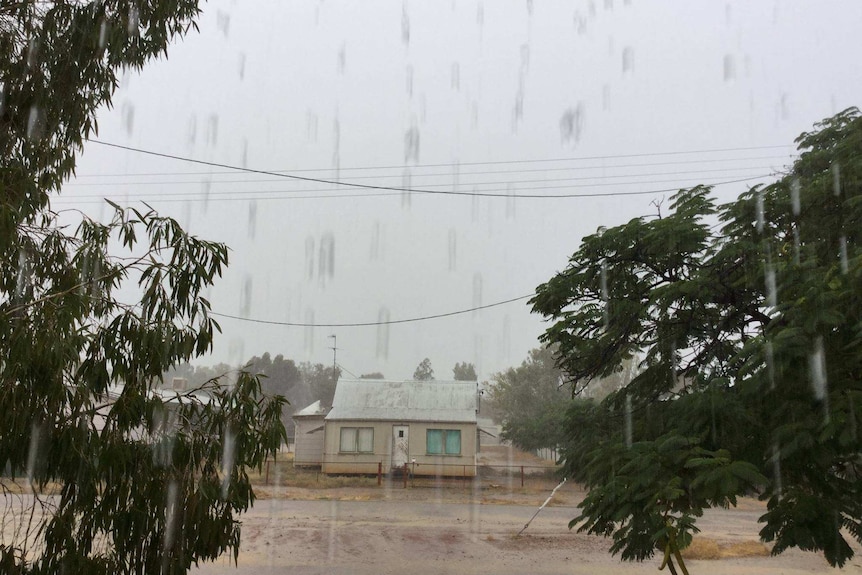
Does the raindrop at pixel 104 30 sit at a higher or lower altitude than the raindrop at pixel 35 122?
higher

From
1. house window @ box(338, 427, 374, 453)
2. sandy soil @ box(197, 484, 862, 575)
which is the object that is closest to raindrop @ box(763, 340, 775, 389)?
sandy soil @ box(197, 484, 862, 575)

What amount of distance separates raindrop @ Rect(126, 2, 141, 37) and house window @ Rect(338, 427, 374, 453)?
2178 cm

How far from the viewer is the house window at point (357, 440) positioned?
87.1ft

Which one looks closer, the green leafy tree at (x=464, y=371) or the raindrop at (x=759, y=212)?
the raindrop at (x=759, y=212)

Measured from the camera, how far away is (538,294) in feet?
32.3

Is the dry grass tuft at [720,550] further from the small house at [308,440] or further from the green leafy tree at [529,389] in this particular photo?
the green leafy tree at [529,389]

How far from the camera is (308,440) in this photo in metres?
27.8

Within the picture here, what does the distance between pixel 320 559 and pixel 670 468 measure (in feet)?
24.8

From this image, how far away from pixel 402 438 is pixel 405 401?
169cm

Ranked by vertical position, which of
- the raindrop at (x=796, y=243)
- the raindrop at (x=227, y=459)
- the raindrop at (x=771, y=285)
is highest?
the raindrop at (x=796, y=243)

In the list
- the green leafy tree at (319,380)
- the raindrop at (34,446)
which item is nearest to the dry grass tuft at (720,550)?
the raindrop at (34,446)

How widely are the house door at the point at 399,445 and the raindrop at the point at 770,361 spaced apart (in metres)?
21.5

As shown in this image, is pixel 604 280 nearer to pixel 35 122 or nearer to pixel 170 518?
pixel 170 518

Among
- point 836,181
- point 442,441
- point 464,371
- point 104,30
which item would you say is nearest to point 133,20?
point 104,30
